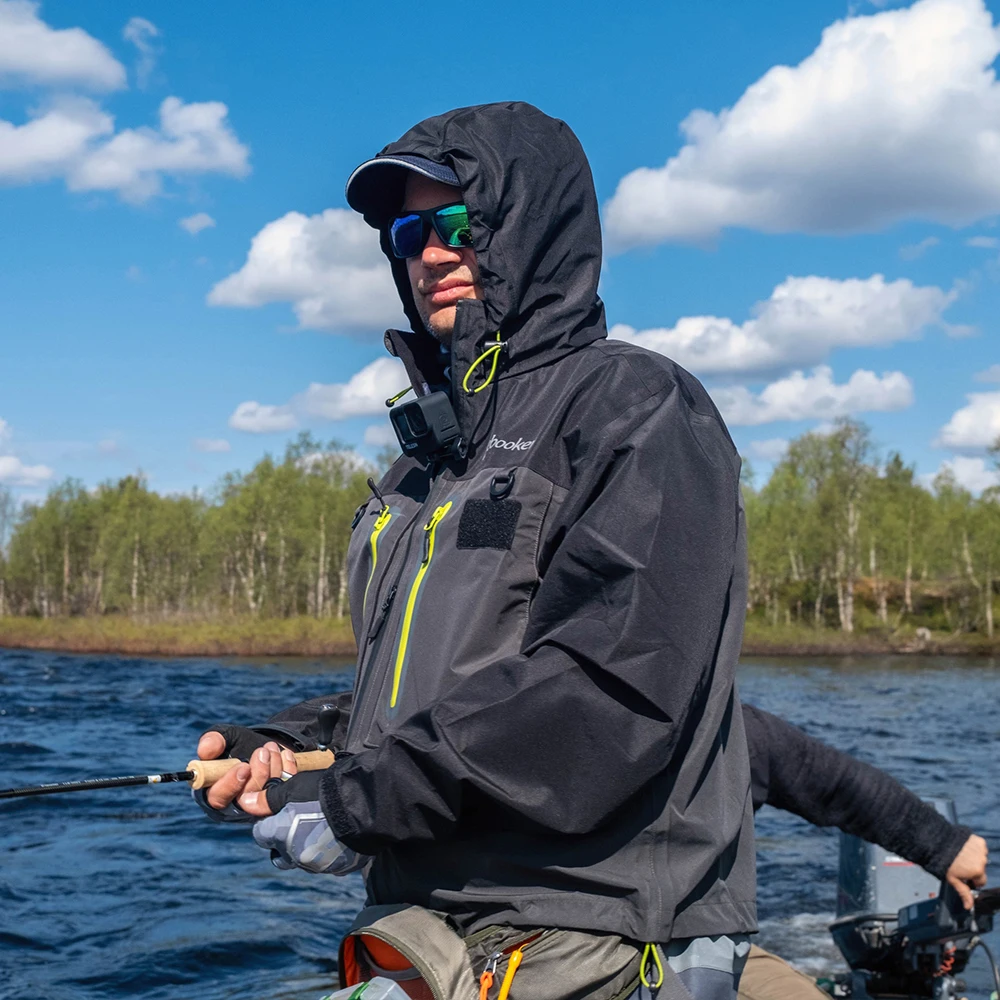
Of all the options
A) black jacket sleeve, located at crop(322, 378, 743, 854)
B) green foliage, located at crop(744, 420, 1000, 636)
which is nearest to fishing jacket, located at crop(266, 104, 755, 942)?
black jacket sleeve, located at crop(322, 378, 743, 854)

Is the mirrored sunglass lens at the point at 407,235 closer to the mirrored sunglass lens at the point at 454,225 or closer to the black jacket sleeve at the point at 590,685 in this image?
the mirrored sunglass lens at the point at 454,225

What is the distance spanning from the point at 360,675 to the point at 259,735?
15.8 inches

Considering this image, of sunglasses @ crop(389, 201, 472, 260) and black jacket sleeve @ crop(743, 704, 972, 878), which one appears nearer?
sunglasses @ crop(389, 201, 472, 260)

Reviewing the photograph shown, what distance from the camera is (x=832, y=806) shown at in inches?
204

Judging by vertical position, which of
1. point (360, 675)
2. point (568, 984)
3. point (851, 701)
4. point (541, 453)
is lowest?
point (851, 701)

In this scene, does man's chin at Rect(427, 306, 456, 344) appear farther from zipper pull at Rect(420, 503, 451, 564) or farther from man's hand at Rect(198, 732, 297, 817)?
man's hand at Rect(198, 732, 297, 817)

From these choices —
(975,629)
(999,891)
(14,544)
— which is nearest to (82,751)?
(999,891)

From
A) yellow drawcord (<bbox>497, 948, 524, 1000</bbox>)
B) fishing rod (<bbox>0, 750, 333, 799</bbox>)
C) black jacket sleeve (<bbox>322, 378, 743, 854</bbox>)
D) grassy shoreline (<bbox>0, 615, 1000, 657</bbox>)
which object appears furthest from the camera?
grassy shoreline (<bbox>0, 615, 1000, 657</bbox>)

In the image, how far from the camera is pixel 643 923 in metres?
2.20

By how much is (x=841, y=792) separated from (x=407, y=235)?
3391mm

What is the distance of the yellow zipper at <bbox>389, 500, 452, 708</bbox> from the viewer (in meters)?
2.45

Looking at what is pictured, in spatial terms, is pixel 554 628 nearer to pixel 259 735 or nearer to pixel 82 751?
pixel 259 735

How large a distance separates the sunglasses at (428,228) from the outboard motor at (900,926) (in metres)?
3.73

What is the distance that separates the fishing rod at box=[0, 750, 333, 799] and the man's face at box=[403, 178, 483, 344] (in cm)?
104
